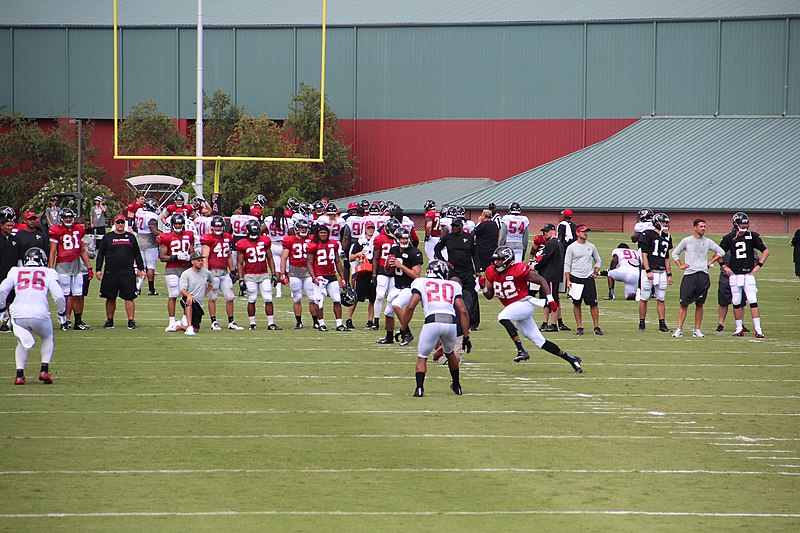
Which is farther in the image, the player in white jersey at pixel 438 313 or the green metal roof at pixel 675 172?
the green metal roof at pixel 675 172

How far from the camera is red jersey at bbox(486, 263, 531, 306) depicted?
1435 centimetres

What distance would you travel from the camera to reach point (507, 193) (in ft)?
163

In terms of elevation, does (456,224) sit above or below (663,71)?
below

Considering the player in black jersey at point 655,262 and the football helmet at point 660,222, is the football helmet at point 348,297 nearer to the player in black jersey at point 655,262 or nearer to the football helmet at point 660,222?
the player in black jersey at point 655,262

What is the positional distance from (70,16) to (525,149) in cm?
2328

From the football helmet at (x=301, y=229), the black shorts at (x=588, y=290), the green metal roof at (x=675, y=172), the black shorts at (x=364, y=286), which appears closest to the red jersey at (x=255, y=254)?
the football helmet at (x=301, y=229)

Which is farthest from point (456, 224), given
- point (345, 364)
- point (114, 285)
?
point (114, 285)

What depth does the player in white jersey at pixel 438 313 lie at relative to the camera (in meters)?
12.2

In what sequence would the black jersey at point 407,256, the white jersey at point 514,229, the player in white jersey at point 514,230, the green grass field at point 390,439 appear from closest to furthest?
1. the green grass field at point 390,439
2. the black jersey at point 407,256
3. the player in white jersey at point 514,230
4. the white jersey at point 514,229

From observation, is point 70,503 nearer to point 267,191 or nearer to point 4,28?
point 267,191

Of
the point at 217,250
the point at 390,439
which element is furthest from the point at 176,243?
the point at 390,439

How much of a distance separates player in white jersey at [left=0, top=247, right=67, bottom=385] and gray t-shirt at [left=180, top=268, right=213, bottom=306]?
176 inches

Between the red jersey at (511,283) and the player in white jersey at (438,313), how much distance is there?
5.71 feet

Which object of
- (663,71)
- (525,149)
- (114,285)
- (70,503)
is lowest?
(70,503)
